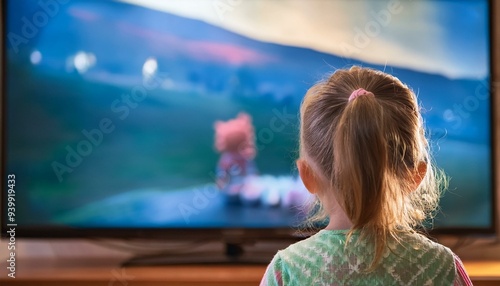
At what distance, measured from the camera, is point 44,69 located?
2283 mm

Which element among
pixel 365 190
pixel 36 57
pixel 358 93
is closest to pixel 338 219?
pixel 365 190

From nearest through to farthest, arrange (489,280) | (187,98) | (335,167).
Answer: (335,167) < (489,280) < (187,98)

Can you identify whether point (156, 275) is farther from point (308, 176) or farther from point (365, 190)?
point (365, 190)

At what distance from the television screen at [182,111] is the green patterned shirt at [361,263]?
1139 mm

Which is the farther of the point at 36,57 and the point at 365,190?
the point at 36,57

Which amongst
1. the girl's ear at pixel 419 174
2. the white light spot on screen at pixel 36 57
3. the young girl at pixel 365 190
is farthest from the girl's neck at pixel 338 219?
the white light spot on screen at pixel 36 57

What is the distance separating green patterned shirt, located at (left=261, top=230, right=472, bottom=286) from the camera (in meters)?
1.07

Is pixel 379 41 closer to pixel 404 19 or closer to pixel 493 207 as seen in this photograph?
pixel 404 19

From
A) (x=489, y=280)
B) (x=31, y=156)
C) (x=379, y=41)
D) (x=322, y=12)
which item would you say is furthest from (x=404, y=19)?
(x=31, y=156)

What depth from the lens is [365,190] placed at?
1.10 metres

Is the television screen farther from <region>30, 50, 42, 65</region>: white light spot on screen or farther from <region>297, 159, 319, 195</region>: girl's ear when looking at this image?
<region>297, 159, 319, 195</region>: girl's ear

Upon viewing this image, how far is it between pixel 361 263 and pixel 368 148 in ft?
0.62

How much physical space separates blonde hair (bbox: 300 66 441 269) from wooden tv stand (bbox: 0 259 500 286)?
3.15 feet

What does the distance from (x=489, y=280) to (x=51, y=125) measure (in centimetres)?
152
